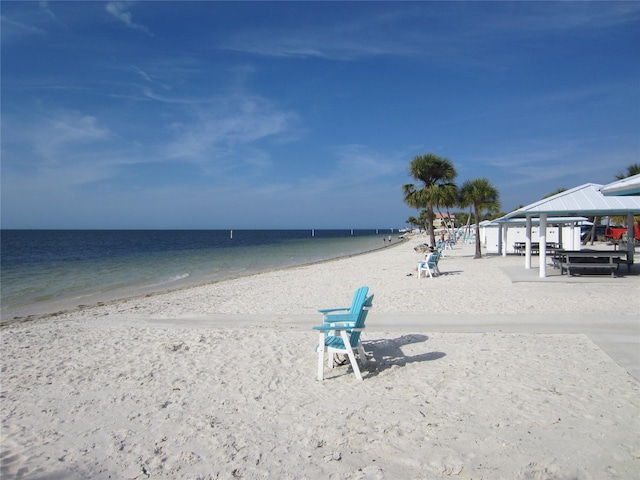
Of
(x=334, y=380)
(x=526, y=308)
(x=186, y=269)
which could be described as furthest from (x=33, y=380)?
(x=186, y=269)

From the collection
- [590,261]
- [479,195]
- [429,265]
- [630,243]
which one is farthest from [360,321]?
[479,195]

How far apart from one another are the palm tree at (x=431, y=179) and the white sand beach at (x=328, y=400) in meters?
17.7

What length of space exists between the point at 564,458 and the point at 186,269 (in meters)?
23.6

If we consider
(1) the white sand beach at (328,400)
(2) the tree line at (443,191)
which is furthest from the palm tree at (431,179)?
(1) the white sand beach at (328,400)

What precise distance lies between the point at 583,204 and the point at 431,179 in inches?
536

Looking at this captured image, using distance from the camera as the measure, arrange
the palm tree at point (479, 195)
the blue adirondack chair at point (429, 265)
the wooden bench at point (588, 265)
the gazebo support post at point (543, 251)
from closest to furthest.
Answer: the wooden bench at point (588, 265)
the gazebo support post at point (543, 251)
the blue adirondack chair at point (429, 265)
the palm tree at point (479, 195)

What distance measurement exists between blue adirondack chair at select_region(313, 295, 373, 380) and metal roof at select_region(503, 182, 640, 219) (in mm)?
10116

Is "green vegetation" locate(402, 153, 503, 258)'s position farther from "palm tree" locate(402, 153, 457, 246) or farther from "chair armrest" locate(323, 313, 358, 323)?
"chair armrest" locate(323, 313, 358, 323)

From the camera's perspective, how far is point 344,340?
499 cm

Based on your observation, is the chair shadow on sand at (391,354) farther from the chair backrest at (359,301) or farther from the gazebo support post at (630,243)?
the gazebo support post at (630,243)

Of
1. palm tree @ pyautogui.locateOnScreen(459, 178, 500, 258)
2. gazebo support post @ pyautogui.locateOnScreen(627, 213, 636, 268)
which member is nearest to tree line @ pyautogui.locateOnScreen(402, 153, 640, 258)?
palm tree @ pyautogui.locateOnScreen(459, 178, 500, 258)

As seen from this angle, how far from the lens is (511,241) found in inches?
1043

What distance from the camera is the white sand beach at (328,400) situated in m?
3.23

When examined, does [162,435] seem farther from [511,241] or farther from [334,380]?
[511,241]
